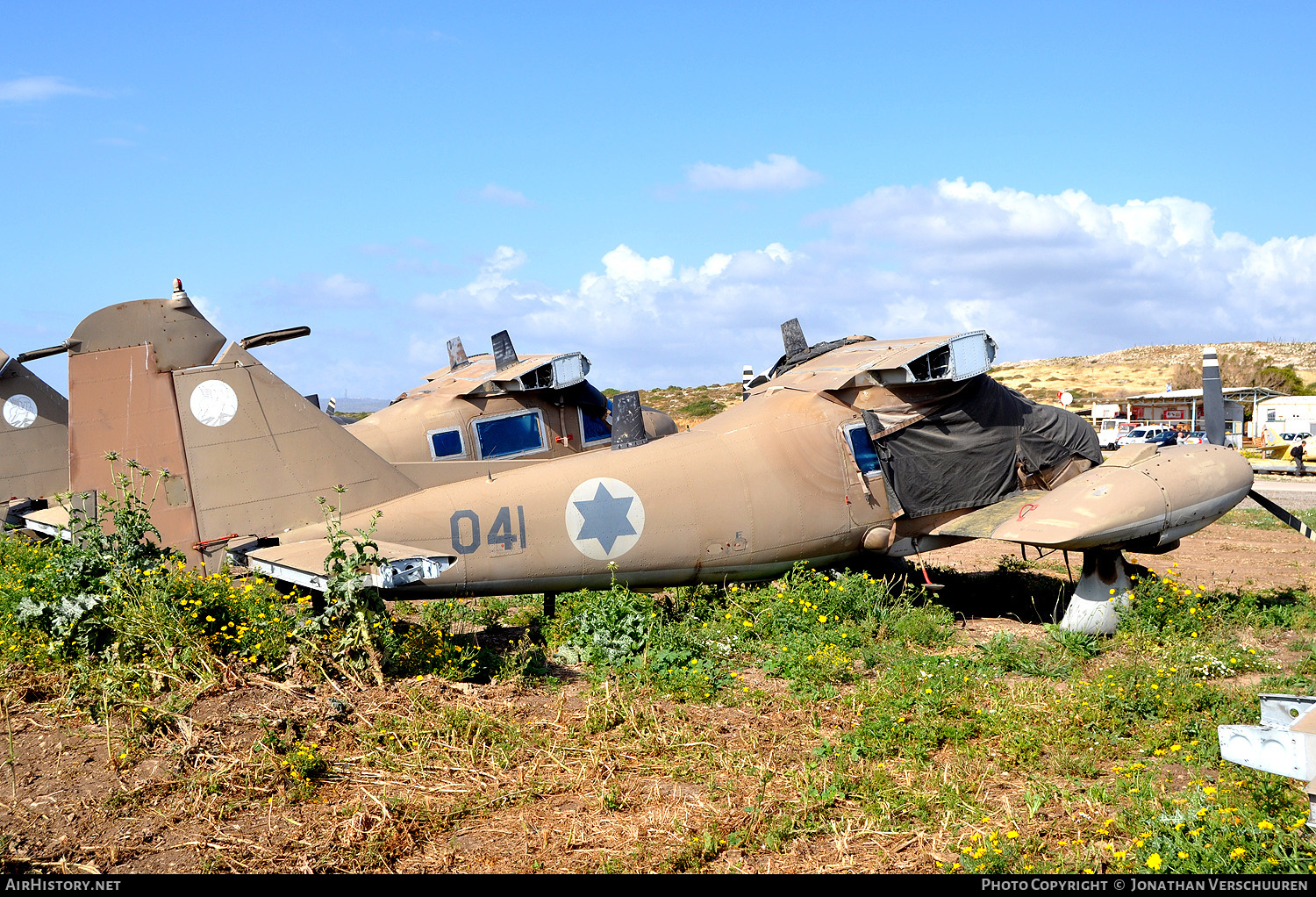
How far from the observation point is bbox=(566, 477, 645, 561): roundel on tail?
8914 mm

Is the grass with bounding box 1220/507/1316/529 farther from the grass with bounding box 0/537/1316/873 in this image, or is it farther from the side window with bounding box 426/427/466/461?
the side window with bounding box 426/427/466/461

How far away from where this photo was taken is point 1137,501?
9156mm

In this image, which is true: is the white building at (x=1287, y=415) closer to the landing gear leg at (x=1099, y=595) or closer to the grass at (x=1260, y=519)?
the grass at (x=1260, y=519)

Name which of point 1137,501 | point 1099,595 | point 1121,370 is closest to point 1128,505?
point 1137,501

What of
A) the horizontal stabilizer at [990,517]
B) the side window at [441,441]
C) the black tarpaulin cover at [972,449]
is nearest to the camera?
the horizontal stabilizer at [990,517]

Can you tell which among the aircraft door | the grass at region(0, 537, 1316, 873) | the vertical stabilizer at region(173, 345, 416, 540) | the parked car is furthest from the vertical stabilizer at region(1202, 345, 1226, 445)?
the parked car

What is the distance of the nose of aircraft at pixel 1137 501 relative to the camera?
8984 mm

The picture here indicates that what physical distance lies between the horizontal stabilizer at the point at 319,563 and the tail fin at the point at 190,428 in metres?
0.63

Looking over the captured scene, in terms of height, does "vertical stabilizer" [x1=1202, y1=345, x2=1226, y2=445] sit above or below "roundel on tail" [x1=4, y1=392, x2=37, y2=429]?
below

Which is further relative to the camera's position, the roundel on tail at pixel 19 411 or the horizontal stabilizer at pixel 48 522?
the roundel on tail at pixel 19 411

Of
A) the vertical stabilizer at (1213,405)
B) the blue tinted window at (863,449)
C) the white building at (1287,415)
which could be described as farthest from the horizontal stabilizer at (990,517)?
the white building at (1287,415)

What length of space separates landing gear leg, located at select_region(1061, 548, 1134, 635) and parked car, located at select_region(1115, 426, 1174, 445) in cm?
3172
